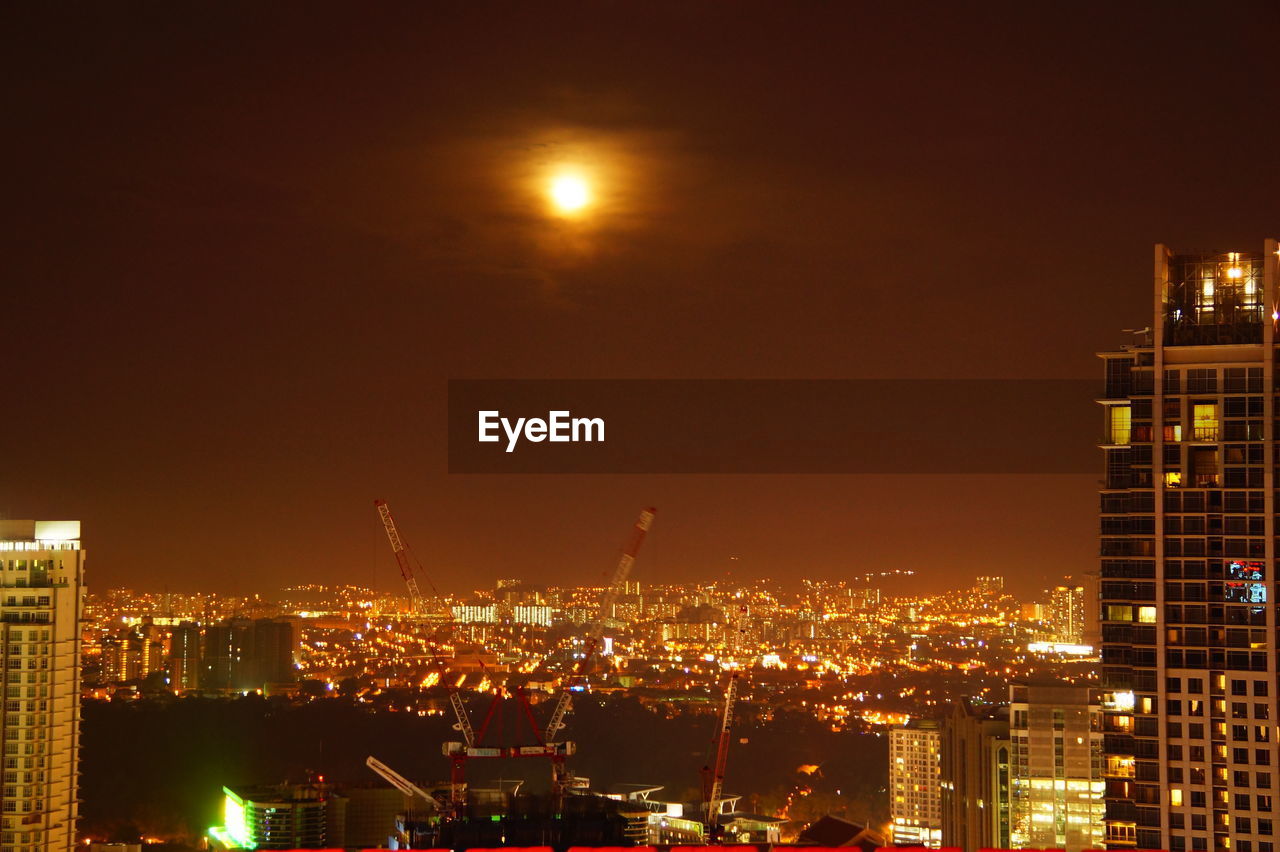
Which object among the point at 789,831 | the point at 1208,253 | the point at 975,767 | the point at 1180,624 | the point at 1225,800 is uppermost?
the point at 1208,253

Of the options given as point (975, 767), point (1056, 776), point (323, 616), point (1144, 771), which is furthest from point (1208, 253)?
point (323, 616)

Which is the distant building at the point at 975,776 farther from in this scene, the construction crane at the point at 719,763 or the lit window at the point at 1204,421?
the lit window at the point at 1204,421

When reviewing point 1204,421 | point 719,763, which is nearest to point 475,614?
point 719,763

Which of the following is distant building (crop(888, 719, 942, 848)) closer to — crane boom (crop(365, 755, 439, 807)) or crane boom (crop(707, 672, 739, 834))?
crane boom (crop(707, 672, 739, 834))

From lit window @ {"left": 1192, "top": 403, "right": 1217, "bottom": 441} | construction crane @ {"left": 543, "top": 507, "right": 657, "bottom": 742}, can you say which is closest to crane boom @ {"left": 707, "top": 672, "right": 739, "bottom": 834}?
construction crane @ {"left": 543, "top": 507, "right": 657, "bottom": 742}

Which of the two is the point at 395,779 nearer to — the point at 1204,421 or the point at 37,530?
the point at 37,530

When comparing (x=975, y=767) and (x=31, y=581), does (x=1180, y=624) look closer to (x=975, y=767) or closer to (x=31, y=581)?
(x=975, y=767)
